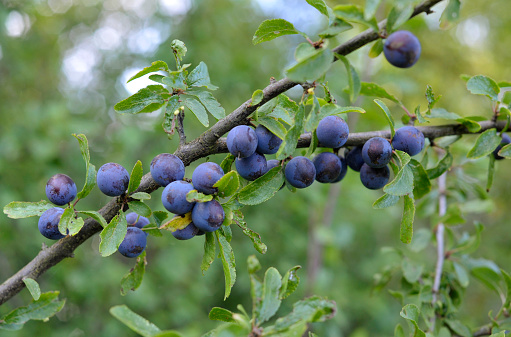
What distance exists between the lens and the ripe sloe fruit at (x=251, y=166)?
2.67ft

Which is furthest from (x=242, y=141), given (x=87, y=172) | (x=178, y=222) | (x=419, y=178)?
(x=419, y=178)

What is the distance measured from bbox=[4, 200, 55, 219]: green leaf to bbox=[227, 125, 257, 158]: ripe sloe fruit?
38 centimetres

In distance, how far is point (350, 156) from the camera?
3.11 feet

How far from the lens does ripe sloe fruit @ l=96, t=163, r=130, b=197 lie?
0.76 m

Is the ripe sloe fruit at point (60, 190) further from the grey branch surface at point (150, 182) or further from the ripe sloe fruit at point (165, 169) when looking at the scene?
the ripe sloe fruit at point (165, 169)

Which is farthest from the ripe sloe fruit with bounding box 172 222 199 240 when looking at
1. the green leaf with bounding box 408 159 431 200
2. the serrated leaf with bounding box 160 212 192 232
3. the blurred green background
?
the blurred green background

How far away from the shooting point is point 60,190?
0.82 metres

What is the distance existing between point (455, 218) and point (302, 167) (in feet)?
2.86

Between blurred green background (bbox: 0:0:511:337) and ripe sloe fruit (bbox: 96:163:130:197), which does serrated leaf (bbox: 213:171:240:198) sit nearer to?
ripe sloe fruit (bbox: 96:163:130:197)

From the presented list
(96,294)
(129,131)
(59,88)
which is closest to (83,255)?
(96,294)

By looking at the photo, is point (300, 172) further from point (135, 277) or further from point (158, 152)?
point (158, 152)

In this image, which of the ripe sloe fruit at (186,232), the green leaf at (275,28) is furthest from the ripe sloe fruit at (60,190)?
the green leaf at (275,28)

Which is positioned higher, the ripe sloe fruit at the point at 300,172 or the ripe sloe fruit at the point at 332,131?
the ripe sloe fruit at the point at 332,131

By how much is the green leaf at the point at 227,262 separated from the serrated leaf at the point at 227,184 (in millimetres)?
84
